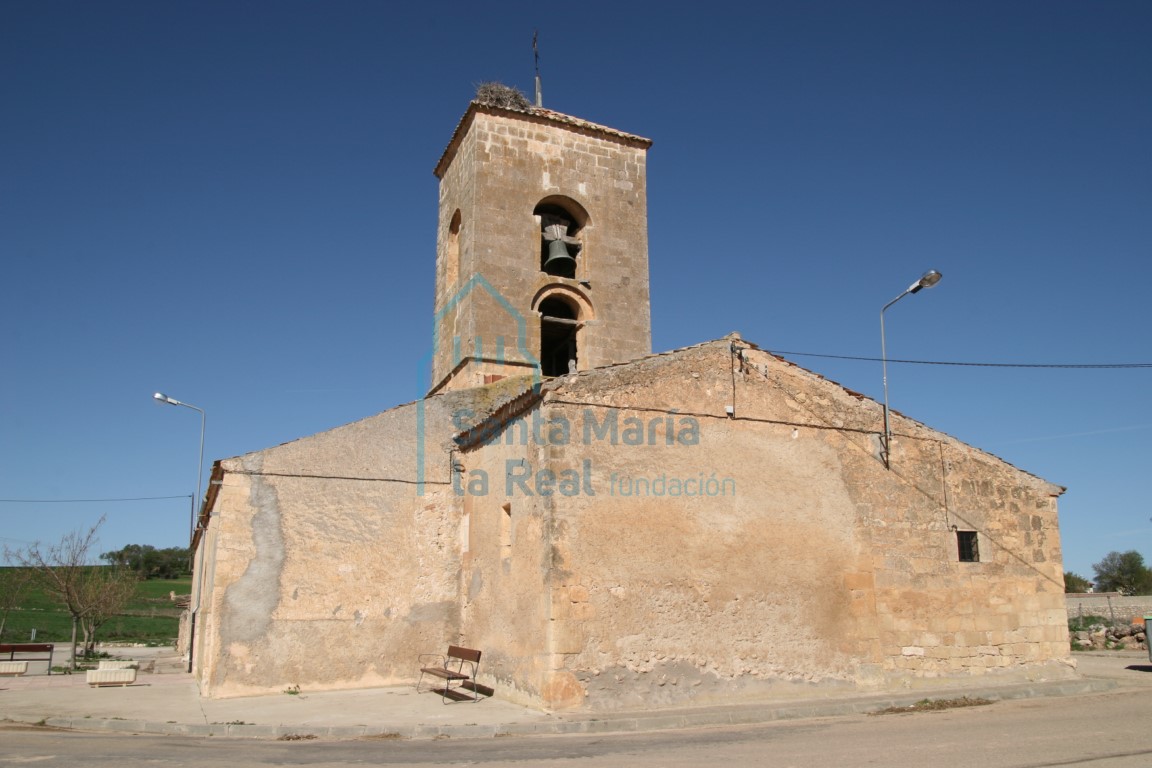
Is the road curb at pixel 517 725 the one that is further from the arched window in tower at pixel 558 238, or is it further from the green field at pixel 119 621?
the green field at pixel 119 621

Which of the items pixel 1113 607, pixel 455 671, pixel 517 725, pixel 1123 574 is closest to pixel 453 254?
pixel 455 671

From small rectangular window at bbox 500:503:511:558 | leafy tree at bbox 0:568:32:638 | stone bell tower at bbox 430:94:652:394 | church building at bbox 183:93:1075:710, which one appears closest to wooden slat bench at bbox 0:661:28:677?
church building at bbox 183:93:1075:710

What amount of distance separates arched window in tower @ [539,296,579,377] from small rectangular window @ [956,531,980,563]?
295 inches

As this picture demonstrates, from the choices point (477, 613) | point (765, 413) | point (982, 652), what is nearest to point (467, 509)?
point (477, 613)

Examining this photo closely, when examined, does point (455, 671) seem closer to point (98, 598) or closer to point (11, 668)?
point (11, 668)

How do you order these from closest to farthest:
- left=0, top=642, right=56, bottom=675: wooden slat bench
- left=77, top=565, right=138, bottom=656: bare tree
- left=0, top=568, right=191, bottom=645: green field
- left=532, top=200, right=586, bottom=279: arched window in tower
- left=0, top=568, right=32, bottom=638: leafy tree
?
1. left=532, top=200, right=586, bottom=279: arched window in tower
2. left=0, top=642, right=56, bottom=675: wooden slat bench
3. left=77, top=565, right=138, bottom=656: bare tree
4. left=0, top=568, right=32, bottom=638: leafy tree
5. left=0, top=568, right=191, bottom=645: green field

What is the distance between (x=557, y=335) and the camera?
708 inches

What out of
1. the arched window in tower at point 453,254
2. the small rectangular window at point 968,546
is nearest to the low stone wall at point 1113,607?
the small rectangular window at point 968,546

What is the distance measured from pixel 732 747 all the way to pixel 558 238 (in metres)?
11.1

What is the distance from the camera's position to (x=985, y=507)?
46.3ft

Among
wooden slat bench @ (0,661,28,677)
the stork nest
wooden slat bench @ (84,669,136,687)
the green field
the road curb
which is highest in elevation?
the stork nest

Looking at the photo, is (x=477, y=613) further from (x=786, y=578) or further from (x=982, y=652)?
(x=982, y=652)

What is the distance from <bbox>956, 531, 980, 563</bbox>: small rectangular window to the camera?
543 inches

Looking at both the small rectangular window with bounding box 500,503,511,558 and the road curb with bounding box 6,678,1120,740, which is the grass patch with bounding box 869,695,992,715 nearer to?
the road curb with bounding box 6,678,1120,740
